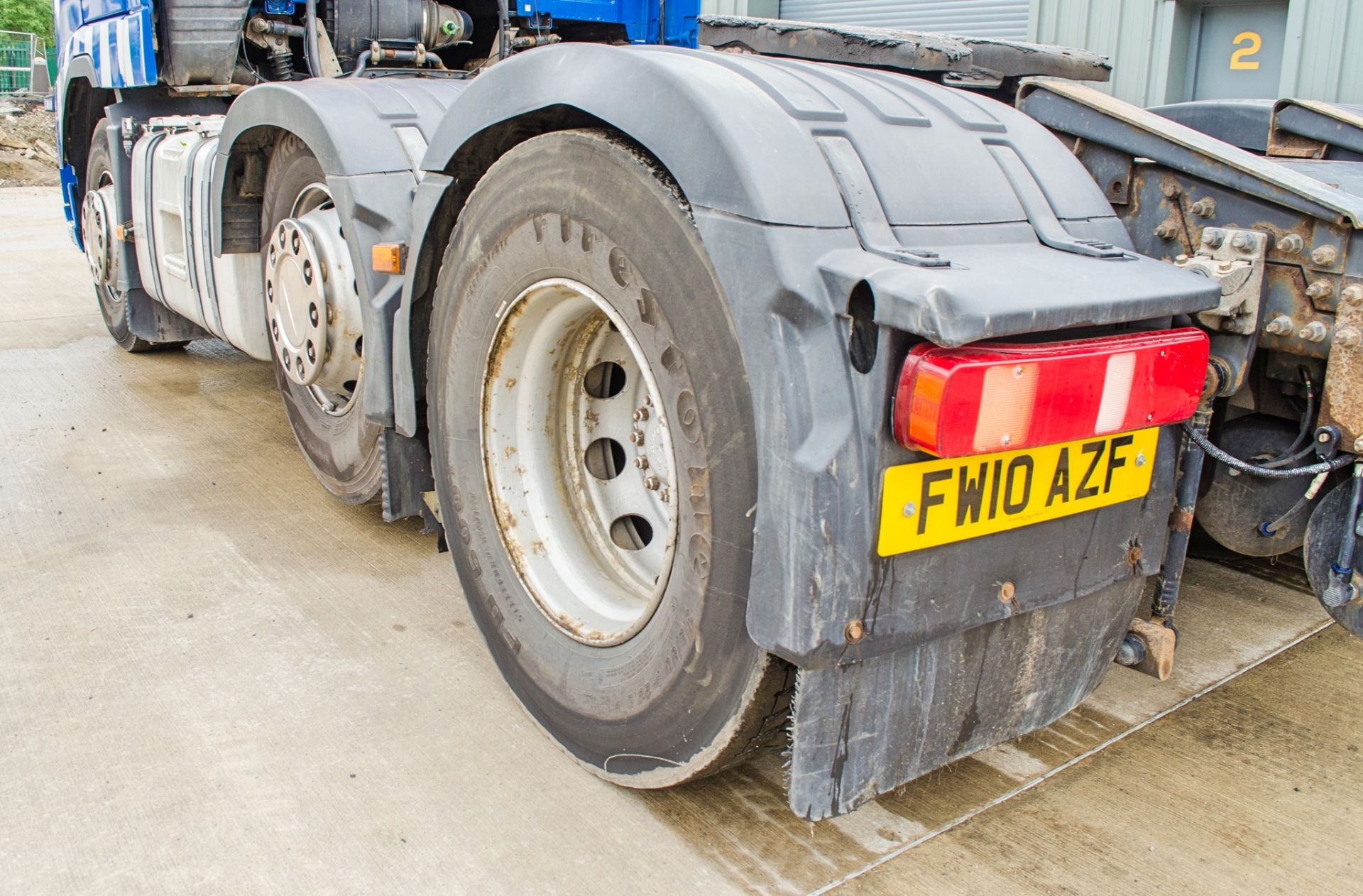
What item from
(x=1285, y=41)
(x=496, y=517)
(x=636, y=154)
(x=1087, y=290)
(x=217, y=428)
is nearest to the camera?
(x=1087, y=290)

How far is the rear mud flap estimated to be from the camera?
1.74m

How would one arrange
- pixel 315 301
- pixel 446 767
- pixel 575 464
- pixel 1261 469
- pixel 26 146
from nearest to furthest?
1. pixel 1261 469
2. pixel 446 767
3. pixel 575 464
4. pixel 315 301
5. pixel 26 146

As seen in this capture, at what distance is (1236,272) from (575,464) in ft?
4.36

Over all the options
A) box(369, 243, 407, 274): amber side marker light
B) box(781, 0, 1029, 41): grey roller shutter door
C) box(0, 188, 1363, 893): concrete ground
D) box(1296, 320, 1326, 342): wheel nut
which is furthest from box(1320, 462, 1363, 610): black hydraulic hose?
box(781, 0, 1029, 41): grey roller shutter door

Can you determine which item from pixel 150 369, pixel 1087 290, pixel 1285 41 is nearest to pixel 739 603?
pixel 1087 290

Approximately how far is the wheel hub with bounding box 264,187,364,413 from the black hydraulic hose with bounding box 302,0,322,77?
110cm

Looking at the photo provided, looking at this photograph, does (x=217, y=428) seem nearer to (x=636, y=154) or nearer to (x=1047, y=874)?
(x=636, y=154)

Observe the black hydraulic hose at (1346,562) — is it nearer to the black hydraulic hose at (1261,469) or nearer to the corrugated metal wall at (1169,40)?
the black hydraulic hose at (1261,469)

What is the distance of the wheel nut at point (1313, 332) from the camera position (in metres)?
1.81

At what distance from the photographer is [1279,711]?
99.8 inches

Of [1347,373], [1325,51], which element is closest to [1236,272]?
[1347,373]

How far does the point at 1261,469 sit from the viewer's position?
6.32ft

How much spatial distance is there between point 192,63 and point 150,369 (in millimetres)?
1804

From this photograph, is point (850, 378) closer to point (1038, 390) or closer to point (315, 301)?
point (1038, 390)
